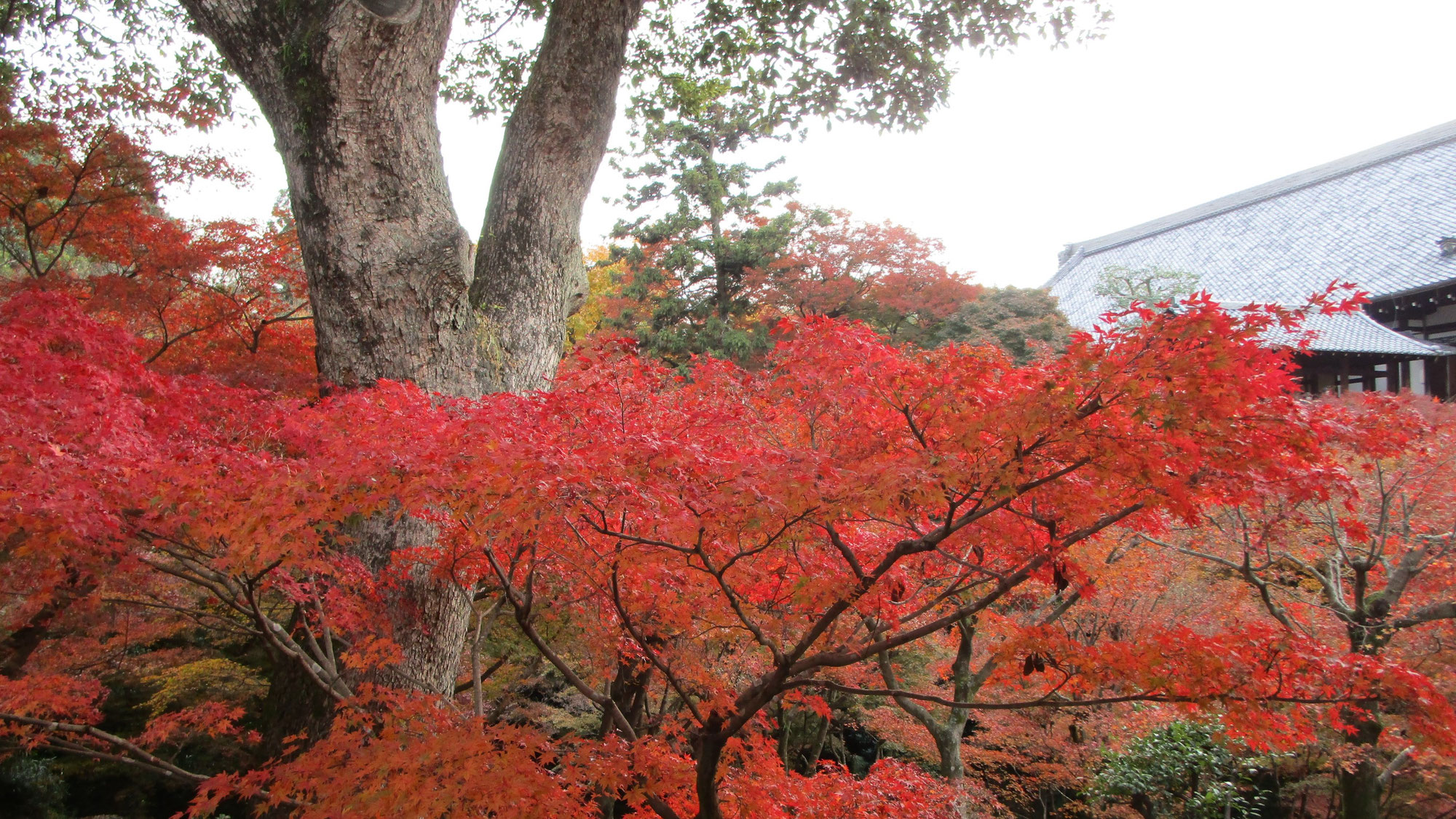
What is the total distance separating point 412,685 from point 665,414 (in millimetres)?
2093

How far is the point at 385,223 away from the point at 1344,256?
22468 millimetres

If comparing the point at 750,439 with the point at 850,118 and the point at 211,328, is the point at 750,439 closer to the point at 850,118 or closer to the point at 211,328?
the point at 850,118

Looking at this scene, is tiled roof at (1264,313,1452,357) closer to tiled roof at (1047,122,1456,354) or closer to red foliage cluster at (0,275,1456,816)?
tiled roof at (1047,122,1456,354)

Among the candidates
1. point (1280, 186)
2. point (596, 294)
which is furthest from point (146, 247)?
point (1280, 186)

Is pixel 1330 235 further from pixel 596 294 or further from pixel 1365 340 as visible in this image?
pixel 596 294

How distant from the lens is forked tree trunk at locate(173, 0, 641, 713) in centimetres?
469

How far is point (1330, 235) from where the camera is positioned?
796 inches

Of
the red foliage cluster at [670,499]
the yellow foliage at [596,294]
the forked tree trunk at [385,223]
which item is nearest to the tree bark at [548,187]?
the forked tree trunk at [385,223]

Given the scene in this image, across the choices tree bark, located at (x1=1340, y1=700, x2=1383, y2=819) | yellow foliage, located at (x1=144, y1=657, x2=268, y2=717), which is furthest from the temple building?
yellow foliage, located at (x1=144, y1=657, x2=268, y2=717)

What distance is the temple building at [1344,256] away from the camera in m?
15.5

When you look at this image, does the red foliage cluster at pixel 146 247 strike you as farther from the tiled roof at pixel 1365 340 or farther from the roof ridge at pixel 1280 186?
the roof ridge at pixel 1280 186

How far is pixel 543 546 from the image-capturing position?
3719 mm

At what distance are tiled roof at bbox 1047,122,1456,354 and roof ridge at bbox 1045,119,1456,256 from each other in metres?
0.03

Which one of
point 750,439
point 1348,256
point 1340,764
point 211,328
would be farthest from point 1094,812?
point 1348,256
